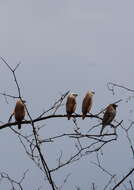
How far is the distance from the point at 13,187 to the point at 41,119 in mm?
828

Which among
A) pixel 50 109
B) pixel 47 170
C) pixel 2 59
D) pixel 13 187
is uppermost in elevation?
pixel 2 59

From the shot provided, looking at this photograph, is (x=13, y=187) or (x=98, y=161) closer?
(x=98, y=161)

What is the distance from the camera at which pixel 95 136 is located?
5625 mm

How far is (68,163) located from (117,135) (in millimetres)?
556

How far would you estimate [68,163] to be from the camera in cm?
562

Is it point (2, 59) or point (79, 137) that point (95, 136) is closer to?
point (79, 137)

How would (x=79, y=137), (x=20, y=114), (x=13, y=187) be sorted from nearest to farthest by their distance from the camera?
(x=79, y=137) → (x=13, y=187) → (x=20, y=114)

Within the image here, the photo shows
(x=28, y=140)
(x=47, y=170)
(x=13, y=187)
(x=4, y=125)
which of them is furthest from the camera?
(x=4, y=125)

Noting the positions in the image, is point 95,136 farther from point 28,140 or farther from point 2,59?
point 2,59

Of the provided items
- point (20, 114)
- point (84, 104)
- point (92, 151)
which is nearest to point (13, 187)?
point (92, 151)

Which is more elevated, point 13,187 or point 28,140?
point 28,140

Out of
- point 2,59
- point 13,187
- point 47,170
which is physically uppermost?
point 2,59

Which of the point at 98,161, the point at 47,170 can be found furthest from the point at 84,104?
the point at 47,170

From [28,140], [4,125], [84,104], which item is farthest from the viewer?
[84,104]
